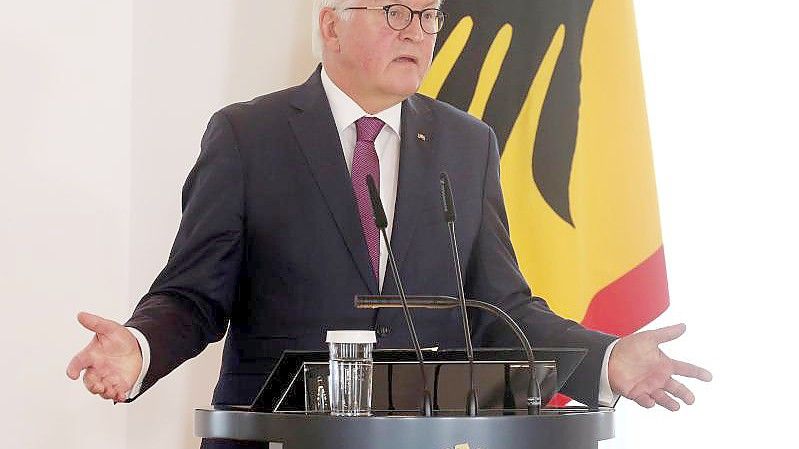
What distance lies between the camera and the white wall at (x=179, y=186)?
350 centimetres

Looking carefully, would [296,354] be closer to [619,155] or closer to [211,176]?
[211,176]

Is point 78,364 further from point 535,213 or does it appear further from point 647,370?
point 535,213

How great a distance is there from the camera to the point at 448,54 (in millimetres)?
3580

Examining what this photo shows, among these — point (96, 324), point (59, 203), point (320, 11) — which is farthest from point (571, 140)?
point (96, 324)

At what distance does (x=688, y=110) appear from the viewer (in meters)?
3.66

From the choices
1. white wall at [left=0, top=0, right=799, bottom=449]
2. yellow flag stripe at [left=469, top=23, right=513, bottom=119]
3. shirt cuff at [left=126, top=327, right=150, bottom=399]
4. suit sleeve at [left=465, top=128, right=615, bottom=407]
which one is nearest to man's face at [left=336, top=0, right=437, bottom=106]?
suit sleeve at [left=465, top=128, right=615, bottom=407]

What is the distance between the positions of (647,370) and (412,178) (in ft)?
2.40

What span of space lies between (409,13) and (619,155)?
1112 millimetres

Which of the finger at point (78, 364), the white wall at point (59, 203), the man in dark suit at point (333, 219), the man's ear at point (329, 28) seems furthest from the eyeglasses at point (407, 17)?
the white wall at point (59, 203)

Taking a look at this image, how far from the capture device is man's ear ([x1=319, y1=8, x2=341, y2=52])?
2693 mm

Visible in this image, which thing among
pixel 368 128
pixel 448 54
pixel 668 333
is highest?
pixel 448 54

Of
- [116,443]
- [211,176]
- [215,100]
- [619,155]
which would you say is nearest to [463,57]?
[619,155]

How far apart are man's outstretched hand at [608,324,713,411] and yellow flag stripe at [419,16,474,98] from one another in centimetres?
158

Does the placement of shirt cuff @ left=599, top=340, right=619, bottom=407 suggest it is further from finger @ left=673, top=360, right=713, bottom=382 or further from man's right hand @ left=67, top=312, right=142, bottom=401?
man's right hand @ left=67, top=312, right=142, bottom=401
